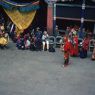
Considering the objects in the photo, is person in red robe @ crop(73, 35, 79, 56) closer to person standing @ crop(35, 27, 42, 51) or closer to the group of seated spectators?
the group of seated spectators

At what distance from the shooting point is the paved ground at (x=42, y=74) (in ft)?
59.0

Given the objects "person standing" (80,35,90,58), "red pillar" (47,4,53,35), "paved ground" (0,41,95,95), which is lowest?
"paved ground" (0,41,95,95)

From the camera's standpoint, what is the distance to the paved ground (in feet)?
59.0

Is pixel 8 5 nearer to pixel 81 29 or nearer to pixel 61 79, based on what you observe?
pixel 81 29

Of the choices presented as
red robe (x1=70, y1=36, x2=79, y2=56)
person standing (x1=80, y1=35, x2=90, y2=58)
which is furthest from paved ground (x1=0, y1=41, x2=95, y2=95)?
red robe (x1=70, y1=36, x2=79, y2=56)

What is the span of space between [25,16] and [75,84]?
8412 millimetres

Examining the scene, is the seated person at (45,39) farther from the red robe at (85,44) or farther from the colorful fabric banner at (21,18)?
the red robe at (85,44)

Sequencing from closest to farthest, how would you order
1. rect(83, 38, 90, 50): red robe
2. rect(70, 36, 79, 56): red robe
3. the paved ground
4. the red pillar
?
the paved ground < rect(83, 38, 90, 50): red robe < rect(70, 36, 79, 56): red robe < the red pillar

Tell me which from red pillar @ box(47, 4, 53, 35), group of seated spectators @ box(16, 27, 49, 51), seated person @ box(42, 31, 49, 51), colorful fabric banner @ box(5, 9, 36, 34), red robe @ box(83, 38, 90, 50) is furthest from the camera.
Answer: colorful fabric banner @ box(5, 9, 36, 34)

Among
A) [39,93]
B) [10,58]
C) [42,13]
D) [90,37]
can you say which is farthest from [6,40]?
[39,93]

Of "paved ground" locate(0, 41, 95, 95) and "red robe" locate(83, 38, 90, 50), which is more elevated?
"red robe" locate(83, 38, 90, 50)

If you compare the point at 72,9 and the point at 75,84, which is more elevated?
the point at 72,9

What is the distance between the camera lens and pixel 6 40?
78.8ft

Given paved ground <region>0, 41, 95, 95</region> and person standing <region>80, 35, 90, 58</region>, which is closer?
paved ground <region>0, 41, 95, 95</region>
